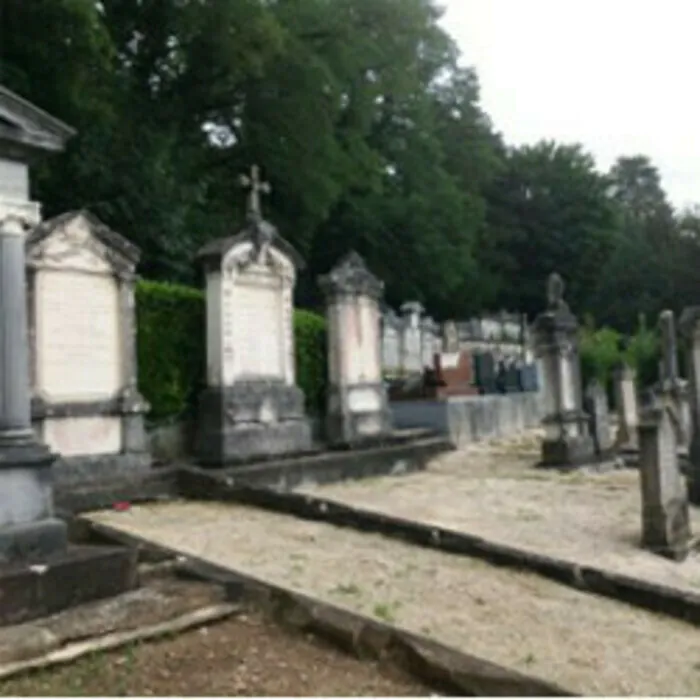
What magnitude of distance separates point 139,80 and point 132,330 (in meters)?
14.9

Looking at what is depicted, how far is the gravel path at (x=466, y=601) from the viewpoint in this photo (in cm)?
435

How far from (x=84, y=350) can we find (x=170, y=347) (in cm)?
144

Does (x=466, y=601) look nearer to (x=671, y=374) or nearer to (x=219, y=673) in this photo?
(x=219, y=673)

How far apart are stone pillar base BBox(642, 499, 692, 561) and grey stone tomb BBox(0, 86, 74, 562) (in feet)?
15.7

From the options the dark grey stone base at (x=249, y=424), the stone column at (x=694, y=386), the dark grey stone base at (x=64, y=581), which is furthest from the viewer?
the dark grey stone base at (x=249, y=424)

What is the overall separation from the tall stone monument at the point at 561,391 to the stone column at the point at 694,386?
2.93 metres

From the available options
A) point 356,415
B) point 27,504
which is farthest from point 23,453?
point 356,415

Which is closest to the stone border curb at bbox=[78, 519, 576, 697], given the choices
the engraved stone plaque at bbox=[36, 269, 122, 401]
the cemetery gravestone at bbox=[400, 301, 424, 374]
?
the engraved stone plaque at bbox=[36, 269, 122, 401]

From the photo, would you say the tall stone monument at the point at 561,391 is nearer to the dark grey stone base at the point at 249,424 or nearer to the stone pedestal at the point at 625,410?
the stone pedestal at the point at 625,410

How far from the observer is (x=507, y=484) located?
35.6 feet

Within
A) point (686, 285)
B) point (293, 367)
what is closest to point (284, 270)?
point (293, 367)

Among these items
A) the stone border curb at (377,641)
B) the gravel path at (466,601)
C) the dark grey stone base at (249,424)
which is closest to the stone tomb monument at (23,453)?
the stone border curb at (377,641)

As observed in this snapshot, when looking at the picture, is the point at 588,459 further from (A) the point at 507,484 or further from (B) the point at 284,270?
(B) the point at 284,270

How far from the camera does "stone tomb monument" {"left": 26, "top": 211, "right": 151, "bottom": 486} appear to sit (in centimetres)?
851
